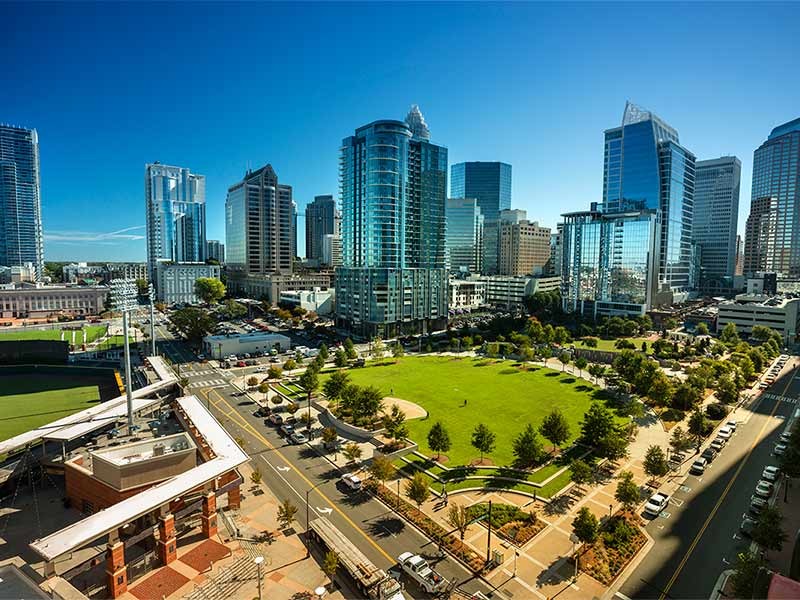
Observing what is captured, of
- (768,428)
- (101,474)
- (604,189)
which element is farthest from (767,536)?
(604,189)

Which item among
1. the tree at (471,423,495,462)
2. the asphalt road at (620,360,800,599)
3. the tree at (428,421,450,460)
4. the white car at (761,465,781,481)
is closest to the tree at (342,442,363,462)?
the tree at (428,421,450,460)

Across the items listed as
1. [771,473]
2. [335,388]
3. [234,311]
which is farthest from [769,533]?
[234,311]

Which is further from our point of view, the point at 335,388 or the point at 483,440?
the point at 335,388

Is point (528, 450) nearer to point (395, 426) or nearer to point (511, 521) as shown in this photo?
point (511, 521)

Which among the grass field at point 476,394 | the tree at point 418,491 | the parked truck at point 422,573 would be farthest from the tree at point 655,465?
the parked truck at point 422,573

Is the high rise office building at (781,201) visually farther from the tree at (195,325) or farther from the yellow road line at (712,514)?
the tree at (195,325)

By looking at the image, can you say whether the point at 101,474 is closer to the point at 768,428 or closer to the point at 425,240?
the point at 768,428
